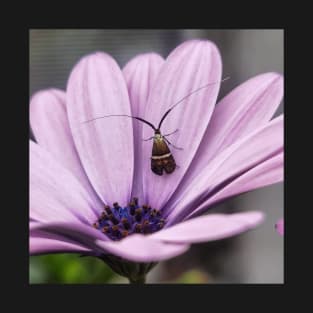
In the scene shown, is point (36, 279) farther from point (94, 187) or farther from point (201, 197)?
point (201, 197)

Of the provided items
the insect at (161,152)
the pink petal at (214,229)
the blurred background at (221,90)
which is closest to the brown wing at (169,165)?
the insect at (161,152)

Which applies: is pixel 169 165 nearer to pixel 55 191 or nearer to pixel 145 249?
pixel 55 191

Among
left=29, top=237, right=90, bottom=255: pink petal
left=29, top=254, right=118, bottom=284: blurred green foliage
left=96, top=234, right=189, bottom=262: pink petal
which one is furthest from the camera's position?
left=29, top=254, right=118, bottom=284: blurred green foliage

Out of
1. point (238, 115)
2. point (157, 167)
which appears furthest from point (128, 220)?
point (238, 115)

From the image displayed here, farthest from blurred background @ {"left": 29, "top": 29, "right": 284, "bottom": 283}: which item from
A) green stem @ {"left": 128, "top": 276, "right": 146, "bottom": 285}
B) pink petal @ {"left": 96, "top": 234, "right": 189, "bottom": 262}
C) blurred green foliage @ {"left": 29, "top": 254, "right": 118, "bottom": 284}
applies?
pink petal @ {"left": 96, "top": 234, "right": 189, "bottom": 262}

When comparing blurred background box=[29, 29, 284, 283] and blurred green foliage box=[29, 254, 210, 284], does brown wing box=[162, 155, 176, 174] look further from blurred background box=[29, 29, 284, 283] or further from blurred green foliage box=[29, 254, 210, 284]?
blurred green foliage box=[29, 254, 210, 284]

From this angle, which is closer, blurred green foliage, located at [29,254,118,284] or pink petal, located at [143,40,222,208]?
pink petal, located at [143,40,222,208]

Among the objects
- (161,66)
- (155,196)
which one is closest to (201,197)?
(155,196)
